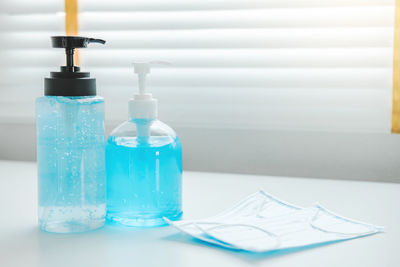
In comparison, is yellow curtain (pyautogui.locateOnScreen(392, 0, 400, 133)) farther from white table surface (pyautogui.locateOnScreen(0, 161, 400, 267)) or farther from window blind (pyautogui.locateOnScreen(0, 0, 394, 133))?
white table surface (pyautogui.locateOnScreen(0, 161, 400, 267))

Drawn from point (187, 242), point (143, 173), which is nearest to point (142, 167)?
point (143, 173)

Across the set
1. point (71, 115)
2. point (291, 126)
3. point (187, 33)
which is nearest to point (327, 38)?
point (291, 126)

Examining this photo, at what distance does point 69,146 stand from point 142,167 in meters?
0.10

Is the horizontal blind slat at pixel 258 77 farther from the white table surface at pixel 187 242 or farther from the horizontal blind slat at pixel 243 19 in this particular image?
the white table surface at pixel 187 242

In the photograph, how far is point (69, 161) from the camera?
27.6 inches

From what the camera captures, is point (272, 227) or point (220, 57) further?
point (220, 57)

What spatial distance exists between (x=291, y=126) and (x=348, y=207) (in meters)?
0.32

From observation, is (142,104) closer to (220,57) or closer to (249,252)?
(249,252)

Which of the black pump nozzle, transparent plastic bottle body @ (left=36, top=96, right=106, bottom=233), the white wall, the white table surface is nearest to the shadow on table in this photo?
the white table surface

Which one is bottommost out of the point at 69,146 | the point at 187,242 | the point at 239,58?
the point at 187,242

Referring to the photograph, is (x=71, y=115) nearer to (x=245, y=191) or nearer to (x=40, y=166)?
(x=40, y=166)

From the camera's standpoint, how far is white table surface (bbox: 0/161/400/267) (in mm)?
610

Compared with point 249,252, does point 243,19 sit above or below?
above

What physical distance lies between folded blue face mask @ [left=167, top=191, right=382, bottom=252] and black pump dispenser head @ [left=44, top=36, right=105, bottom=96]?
21 cm
